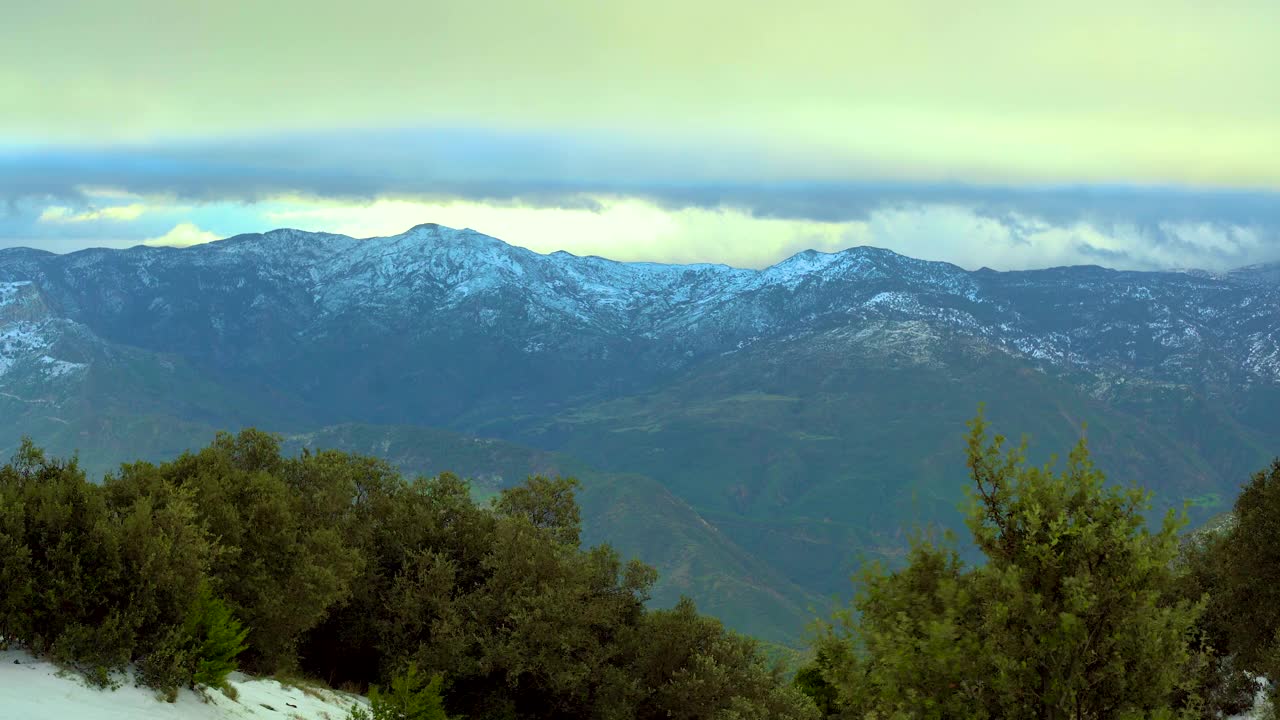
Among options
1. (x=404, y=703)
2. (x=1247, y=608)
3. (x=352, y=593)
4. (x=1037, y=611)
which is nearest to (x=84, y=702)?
(x=404, y=703)

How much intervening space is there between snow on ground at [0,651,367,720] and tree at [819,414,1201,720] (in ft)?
68.4

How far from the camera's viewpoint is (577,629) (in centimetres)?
5781

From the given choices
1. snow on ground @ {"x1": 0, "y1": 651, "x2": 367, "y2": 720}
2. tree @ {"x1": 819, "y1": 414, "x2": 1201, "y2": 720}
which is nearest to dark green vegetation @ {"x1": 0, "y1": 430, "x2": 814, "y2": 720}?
snow on ground @ {"x1": 0, "y1": 651, "x2": 367, "y2": 720}

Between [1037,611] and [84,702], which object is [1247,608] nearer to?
[1037,611]

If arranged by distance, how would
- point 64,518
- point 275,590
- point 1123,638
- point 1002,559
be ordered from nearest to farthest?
point 1123,638 < point 1002,559 < point 64,518 < point 275,590

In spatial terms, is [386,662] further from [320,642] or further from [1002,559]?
[1002,559]

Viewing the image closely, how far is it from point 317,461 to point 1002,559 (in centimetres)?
5412

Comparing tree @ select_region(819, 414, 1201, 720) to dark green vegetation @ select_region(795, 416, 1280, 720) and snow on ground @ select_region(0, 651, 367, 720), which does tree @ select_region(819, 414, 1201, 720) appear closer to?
dark green vegetation @ select_region(795, 416, 1280, 720)

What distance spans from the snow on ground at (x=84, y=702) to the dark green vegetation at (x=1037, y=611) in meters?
20.1

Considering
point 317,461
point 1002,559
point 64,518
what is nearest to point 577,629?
point 317,461

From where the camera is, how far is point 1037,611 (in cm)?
2067

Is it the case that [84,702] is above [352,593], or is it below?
above

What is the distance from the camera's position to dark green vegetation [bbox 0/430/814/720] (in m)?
32.6

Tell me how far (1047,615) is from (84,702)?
25.5 meters
